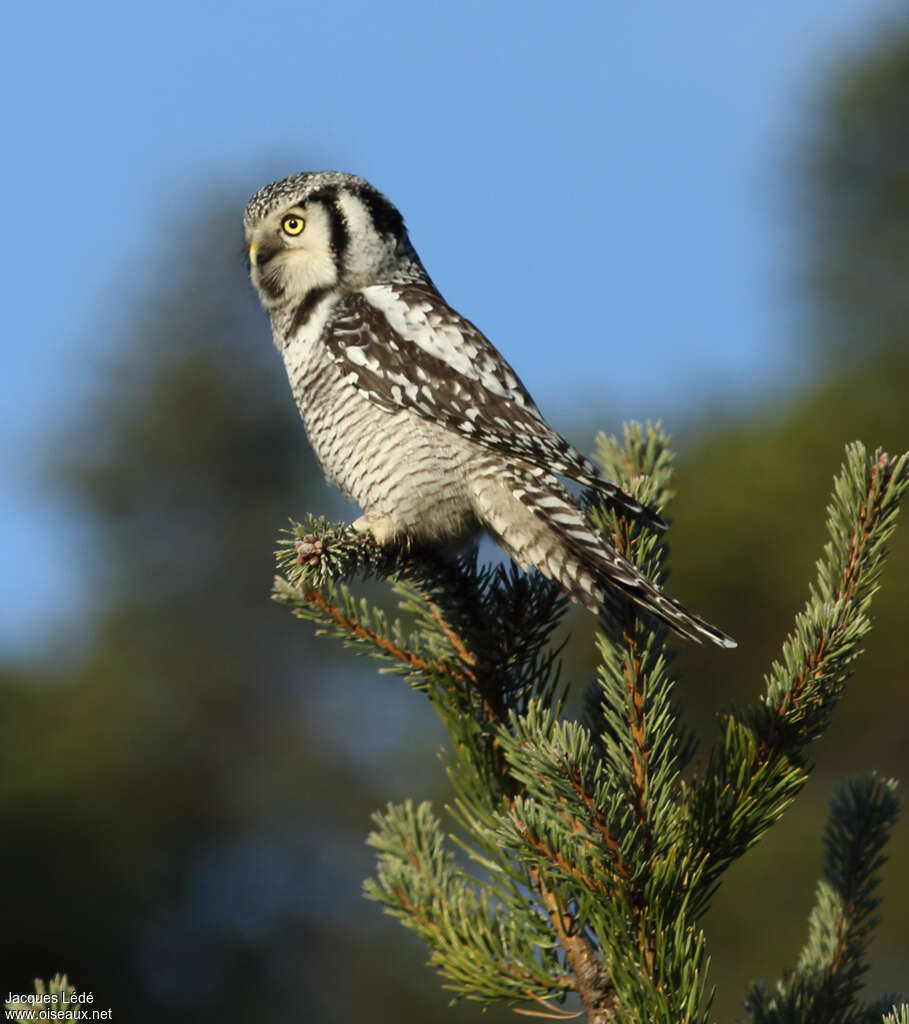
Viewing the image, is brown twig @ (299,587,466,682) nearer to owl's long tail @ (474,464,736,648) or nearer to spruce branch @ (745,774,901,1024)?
owl's long tail @ (474,464,736,648)

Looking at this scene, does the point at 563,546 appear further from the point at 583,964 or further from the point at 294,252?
the point at 294,252

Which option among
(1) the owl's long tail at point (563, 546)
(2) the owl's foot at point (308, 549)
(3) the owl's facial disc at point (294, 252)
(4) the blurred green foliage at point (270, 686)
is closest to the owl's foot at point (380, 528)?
(1) the owl's long tail at point (563, 546)

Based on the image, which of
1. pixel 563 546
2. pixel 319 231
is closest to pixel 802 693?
pixel 563 546

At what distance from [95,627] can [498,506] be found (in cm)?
956

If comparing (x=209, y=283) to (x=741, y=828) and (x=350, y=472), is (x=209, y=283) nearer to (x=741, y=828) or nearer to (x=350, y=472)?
(x=350, y=472)

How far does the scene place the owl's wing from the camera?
2545mm

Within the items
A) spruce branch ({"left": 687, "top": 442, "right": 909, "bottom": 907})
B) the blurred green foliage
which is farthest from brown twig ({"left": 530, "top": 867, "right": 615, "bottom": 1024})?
the blurred green foliage

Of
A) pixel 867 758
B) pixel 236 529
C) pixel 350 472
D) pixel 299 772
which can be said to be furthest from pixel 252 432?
pixel 350 472

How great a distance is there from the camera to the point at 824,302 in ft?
36.0

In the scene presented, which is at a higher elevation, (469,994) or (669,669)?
(669,669)

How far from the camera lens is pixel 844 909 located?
1.85 m

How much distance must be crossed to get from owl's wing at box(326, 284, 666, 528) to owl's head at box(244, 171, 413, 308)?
17 cm

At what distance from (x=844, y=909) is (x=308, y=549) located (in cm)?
106

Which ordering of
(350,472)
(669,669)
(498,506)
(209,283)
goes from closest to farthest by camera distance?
(669,669)
(498,506)
(350,472)
(209,283)
